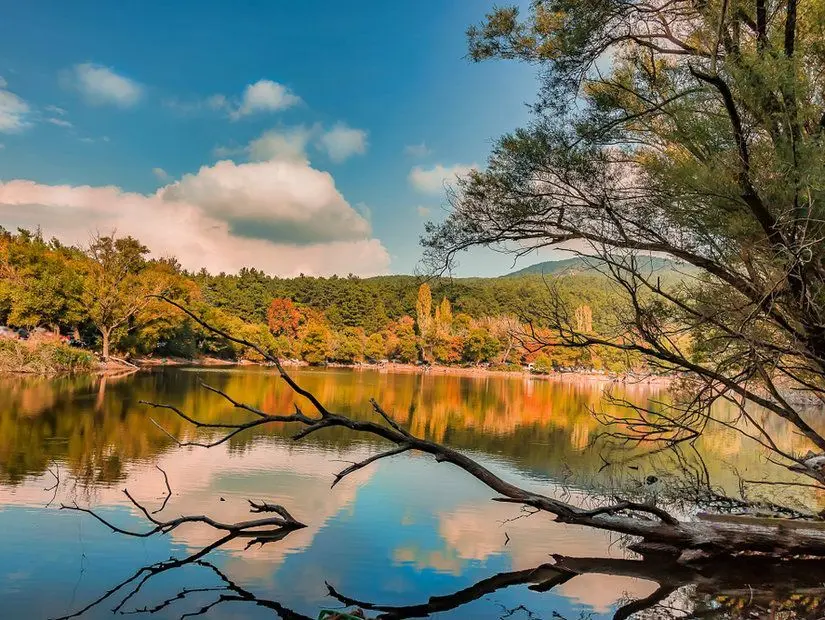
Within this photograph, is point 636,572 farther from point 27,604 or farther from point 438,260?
point 27,604

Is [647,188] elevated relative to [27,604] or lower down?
elevated

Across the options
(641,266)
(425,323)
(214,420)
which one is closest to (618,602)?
(641,266)

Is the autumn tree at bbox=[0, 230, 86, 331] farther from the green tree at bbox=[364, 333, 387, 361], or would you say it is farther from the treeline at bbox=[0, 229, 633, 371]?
the green tree at bbox=[364, 333, 387, 361]

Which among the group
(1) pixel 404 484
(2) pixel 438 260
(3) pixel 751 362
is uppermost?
(2) pixel 438 260

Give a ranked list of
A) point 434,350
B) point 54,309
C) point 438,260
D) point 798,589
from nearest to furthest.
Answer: point 798,589 < point 438,260 < point 54,309 < point 434,350

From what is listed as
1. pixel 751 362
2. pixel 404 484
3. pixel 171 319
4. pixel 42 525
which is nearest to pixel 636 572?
pixel 751 362

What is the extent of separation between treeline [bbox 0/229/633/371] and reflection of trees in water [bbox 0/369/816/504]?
258 centimetres

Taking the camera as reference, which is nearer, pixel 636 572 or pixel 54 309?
pixel 636 572

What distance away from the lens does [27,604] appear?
14.8ft

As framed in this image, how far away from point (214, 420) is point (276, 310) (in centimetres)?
4856

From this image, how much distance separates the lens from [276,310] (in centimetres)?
6269

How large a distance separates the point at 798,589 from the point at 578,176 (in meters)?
4.53

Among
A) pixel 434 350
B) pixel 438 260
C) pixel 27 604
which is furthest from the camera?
pixel 434 350

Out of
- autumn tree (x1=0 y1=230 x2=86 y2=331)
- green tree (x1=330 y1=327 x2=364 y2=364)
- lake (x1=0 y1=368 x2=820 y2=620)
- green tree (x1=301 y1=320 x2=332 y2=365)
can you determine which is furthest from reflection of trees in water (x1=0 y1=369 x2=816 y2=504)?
green tree (x1=330 y1=327 x2=364 y2=364)
